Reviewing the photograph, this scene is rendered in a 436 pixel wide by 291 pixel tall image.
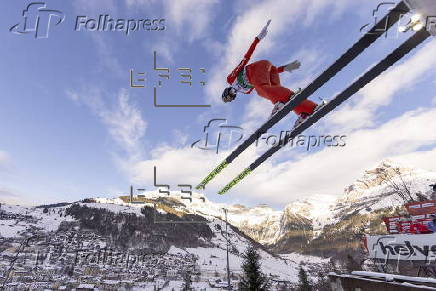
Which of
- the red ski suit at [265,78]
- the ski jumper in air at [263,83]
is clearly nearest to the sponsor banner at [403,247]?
the ski jumper in air at [263,83]

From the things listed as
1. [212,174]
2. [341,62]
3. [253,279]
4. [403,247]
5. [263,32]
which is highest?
[263,32]

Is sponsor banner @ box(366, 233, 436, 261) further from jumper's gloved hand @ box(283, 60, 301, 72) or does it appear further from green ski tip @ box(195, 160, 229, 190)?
jumper's gloved hand @ box(283, 60, 301, 72)

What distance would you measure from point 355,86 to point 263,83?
2.91 m

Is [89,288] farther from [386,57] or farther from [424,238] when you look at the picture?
[386,57]

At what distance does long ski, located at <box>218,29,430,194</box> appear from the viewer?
3.88 m

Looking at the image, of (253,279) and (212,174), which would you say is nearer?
(212,174)

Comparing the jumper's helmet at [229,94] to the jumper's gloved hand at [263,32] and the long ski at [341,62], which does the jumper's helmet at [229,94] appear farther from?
the jumper's gloved hand at [263,32]

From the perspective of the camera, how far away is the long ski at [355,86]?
3880mm

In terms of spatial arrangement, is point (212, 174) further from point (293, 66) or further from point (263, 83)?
point (293, 66)

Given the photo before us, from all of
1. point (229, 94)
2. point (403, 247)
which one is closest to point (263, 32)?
point (229, 94)

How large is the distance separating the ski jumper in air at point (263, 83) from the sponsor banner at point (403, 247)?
19055 millimetres

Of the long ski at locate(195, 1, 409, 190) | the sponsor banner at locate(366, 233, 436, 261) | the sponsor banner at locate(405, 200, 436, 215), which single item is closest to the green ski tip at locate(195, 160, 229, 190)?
the long ski at locate(195, 1, 409, 190)

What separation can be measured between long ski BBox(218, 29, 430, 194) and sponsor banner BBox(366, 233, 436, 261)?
59.0 feet

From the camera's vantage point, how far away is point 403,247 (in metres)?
22.1
